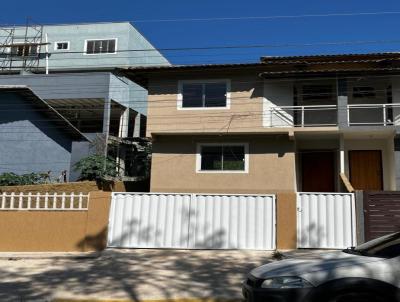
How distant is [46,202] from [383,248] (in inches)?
364

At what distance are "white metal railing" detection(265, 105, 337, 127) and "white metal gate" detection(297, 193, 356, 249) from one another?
22.0ft

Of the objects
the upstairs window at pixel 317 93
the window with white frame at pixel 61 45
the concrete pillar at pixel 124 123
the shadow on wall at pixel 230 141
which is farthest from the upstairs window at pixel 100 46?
the upstairs window at pixel 317 93

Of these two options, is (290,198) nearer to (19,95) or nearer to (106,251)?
(106,251)

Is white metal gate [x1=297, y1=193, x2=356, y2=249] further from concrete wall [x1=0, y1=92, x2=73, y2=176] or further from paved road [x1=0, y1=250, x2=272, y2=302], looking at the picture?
concrete wall [x1=0, y1=92, x2=73, y2=176]

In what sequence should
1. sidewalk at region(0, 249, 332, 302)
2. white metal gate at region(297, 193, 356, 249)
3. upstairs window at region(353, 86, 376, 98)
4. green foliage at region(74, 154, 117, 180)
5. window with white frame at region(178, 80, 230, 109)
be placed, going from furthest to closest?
green foliage at region(74, 154, 117, 180) → upstairs window at region(353, 86, 376, 98) → window with white frame at region(178, 80, 230, 109) → white metal gate at region(297, 193, 356, 249) → sidewalk at region(0, 249, 332, 302)

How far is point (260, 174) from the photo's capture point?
1866cm

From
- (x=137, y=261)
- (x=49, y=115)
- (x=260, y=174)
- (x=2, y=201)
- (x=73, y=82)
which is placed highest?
(x=73, y=82)

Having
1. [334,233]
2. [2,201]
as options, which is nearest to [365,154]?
[334,233]

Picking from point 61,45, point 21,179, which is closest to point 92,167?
point 21,179

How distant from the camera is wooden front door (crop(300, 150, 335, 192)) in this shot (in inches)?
790

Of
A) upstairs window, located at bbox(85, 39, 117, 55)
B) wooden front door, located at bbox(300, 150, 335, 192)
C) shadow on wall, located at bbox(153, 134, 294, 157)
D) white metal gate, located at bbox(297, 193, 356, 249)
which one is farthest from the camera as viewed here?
upstairs window, located at bbox(85, 39, 117, 55)

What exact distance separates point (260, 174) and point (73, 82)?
45.6ft

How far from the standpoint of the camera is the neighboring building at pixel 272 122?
18.4 m

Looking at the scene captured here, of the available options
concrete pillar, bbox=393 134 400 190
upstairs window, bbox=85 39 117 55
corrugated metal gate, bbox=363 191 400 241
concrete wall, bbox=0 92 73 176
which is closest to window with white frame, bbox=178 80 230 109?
concrete pillar, bbox=393 134 400 190
